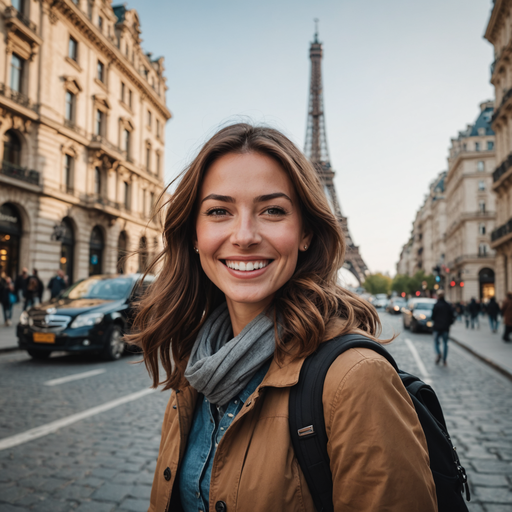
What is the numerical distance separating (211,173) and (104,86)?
1336 inches

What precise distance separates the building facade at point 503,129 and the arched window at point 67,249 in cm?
2784

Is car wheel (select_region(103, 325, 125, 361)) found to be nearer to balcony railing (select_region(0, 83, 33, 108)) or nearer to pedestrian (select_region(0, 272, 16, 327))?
pedestrian (select_region(0, 272, 16, 327))

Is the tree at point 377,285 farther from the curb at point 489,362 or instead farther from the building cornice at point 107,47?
the curb at point 489,362

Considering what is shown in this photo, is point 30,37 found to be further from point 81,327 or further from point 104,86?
point 81,327

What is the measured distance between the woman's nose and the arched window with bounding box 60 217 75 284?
27.6m

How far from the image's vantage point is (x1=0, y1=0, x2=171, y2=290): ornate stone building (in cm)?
2353

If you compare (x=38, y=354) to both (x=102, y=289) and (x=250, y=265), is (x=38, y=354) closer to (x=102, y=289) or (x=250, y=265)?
(x=102, y=289)

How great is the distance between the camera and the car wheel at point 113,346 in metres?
9.38

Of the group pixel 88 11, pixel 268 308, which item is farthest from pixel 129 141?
pixel 268 308

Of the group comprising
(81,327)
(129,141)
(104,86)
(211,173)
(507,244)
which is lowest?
(81,327)

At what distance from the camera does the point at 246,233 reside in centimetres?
164

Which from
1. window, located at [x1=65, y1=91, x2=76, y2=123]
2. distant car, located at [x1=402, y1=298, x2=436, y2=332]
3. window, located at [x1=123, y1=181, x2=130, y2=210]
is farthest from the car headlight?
window, located at [x1=123, y1=181, x2=130, y2=210]

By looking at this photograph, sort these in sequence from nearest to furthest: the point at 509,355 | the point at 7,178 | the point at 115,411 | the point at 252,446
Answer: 1. the point at 252,446
2. the point at 115,411
3. the point at 509,355
4. the point at 7,178

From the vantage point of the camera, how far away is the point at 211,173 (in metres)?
1.80
